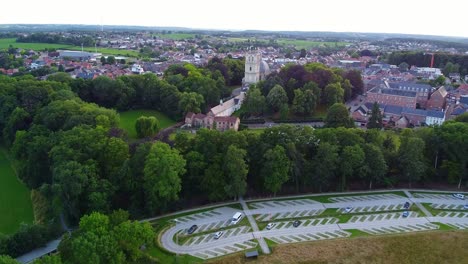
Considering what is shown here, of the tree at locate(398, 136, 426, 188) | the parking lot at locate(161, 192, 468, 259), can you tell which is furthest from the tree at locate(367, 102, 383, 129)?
the parking lot at locate(161, 192, 468, 259)

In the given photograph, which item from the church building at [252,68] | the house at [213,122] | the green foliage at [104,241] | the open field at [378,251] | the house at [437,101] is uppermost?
the church building at [252,68]

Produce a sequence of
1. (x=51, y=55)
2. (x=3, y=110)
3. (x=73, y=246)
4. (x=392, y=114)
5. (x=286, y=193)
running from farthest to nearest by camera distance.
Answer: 1. (x=51, y=55)
2. (x=392, y=114)
3. (x=3, y=110)
4. (x=286, y=193)
5. (x=73, y=246)

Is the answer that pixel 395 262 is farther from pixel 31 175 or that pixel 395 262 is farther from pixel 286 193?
pixel 31 175

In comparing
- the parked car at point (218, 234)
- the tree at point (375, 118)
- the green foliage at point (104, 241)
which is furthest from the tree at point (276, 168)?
the tree at point (375, 118)

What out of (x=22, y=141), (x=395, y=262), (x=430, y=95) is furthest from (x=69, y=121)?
(x=430, y=95)

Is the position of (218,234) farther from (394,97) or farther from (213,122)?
(394,97)

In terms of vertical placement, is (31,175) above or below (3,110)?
below

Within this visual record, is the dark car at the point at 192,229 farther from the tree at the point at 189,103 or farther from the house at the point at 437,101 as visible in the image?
the house at the point at 437,101
